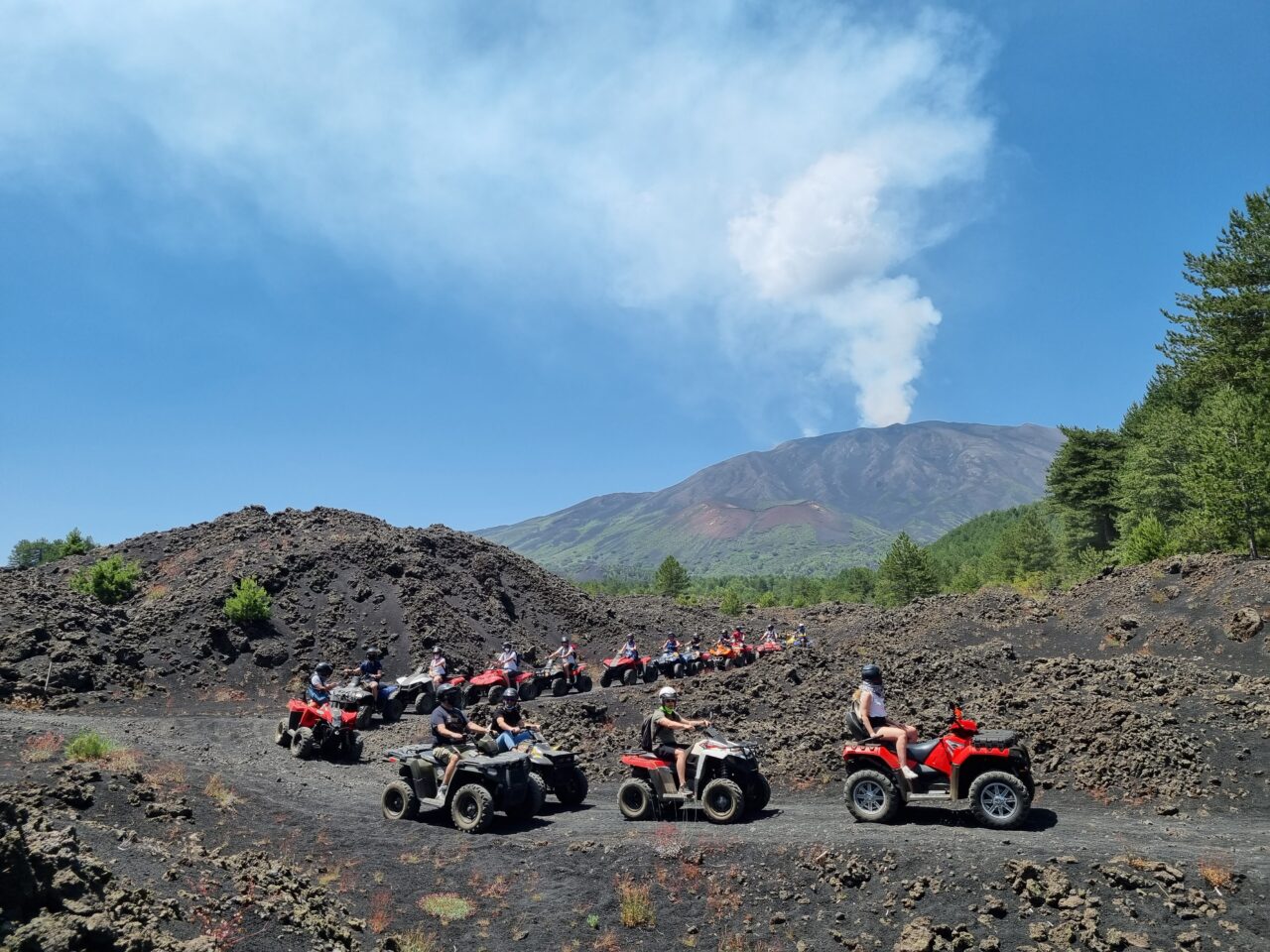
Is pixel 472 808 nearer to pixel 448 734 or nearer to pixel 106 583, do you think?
pixel 448 734

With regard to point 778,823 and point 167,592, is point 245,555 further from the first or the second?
point 778,823

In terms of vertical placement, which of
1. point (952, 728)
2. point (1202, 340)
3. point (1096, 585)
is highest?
point (1202, 340)

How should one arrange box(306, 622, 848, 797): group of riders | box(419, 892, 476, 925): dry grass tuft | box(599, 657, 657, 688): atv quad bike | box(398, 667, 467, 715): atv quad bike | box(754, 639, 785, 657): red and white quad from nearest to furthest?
box(419, 892, 476, 925): dry grass tuft, box(306, 622, 848, 797): group of riders, box(398, 667, 467, 715): atv quad bike, box(599, 657, 657, 688): atv quad bike, box(754, 639, 785, 657): red and white quad

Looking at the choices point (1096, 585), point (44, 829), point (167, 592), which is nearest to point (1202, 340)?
point (1096, 585)

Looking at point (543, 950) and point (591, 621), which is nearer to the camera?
point (543, 950)

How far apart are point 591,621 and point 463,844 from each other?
98.7 feet

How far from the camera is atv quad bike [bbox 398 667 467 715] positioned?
21.5 metres

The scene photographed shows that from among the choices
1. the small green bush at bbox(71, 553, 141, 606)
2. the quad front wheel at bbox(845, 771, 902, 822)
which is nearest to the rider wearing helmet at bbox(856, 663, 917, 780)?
the quad front wheel at bbox(845, 771, 902, 822)

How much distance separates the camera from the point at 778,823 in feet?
33.8

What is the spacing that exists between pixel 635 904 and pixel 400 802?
4.92 m

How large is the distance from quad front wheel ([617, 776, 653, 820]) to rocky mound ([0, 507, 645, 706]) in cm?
1983

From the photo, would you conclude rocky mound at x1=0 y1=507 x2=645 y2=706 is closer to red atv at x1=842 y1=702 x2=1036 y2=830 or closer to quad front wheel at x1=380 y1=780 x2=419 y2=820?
quad front wheel at x1=380 y1=780 x2=419 y2=820

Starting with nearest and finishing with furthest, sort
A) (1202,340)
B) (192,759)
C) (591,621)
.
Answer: (192,759) → (1202,340) → (591,621)

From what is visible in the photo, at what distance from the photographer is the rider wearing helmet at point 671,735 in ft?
35.9
